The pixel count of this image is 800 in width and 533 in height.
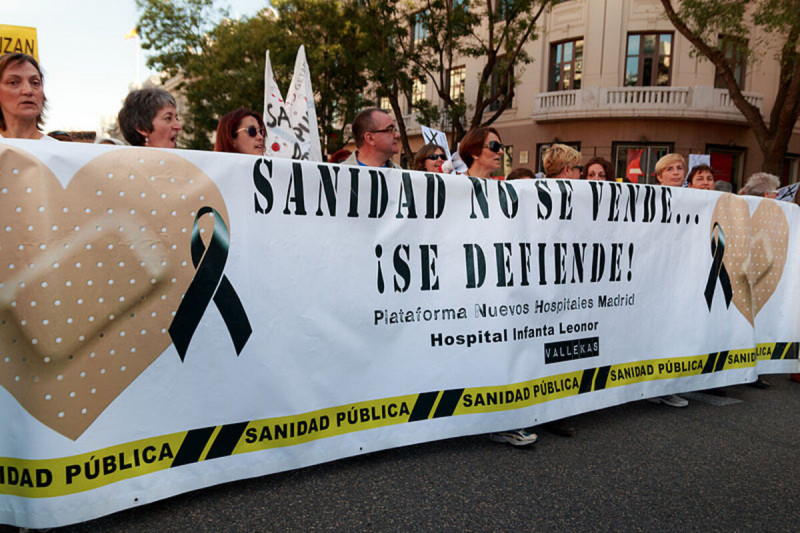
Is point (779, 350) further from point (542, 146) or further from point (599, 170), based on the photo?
point (542, 146)

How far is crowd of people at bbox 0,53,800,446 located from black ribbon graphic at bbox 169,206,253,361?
1.05m

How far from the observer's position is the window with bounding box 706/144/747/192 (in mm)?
22144

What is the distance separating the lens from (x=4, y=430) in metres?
2.23

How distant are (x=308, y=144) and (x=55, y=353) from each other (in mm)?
3745

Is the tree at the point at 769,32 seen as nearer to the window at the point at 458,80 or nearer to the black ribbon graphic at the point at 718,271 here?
the black ribbon graphic at the point at 718,271

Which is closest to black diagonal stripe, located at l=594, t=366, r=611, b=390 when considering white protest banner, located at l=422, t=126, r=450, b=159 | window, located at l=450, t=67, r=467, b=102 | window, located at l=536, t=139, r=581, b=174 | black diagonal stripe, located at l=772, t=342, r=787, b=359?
black diagonal stripe, located at l=772, t=342, r=787, b=359

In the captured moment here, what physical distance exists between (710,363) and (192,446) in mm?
3631

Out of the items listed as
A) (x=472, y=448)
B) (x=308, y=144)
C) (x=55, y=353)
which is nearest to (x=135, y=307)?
(x=55, y=353)

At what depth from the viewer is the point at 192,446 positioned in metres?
2.54

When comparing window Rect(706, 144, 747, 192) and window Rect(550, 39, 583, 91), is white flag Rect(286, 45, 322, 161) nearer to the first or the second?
window Rect(550, 39, 583, 91)

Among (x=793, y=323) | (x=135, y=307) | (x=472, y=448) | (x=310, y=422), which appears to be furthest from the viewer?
(x=793, y=323)

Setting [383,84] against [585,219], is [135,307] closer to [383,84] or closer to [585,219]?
[585,219]

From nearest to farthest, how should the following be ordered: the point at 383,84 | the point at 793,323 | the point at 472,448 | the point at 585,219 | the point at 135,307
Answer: the point at 135,307 → the point at 472,448 → the point at 585,219 → the point at 793,323 → the point at 383,84

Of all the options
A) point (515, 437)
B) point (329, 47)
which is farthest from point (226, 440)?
point (329, 47)
